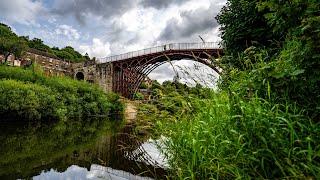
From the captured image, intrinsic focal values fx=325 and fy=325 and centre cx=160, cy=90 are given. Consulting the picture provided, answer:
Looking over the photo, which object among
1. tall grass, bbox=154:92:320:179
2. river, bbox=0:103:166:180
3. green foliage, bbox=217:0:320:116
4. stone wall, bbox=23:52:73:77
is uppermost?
stone wall, bbox=23:52:73:77

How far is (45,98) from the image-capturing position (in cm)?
2402

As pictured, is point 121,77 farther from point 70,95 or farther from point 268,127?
point 268,127

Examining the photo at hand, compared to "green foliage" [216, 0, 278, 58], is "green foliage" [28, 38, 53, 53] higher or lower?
higher

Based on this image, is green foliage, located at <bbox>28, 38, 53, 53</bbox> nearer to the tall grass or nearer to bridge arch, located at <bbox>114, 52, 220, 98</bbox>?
bridge arch, located at <bbox>114, 52, 220, 98</bbox>

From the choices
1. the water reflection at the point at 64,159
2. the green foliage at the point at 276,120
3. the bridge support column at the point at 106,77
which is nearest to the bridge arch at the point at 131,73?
the bridge support column at the point at 106,77

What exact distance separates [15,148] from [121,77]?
38451 mm

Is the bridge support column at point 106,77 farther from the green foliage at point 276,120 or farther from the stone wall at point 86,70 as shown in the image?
the green foliage at point 276,120

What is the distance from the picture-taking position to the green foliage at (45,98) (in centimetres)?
2212

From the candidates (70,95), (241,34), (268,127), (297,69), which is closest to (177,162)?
(268,127)

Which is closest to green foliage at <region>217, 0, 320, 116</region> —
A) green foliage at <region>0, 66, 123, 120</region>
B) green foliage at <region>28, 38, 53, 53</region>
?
→ green foliage at <region>0, 66, 123, 120</region>

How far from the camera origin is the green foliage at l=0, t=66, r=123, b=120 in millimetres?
22125

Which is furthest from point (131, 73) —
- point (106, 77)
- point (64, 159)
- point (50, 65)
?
point (64, 159)

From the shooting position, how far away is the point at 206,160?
3885mm

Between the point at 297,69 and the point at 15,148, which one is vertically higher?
the point at 297,69
